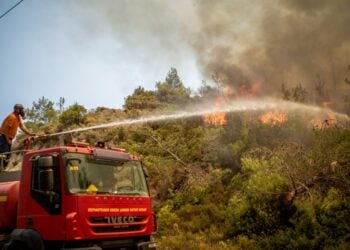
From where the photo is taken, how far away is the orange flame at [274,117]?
61.8ft

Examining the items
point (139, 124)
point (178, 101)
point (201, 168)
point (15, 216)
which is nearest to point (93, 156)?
point (15, 216)

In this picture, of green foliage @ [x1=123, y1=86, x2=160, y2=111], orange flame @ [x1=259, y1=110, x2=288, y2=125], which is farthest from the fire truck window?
green foliage @ [x1=123, y1=86, x2=160, y2=111]

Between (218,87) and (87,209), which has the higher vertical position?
(218,87)

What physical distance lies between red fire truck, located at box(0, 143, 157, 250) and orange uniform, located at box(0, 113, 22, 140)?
2256mm

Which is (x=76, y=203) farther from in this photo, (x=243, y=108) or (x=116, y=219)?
(x=243, y=108)

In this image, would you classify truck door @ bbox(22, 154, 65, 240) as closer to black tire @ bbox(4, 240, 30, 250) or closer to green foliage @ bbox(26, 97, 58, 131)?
black tire @ bbox(4, 240, 30, 250)

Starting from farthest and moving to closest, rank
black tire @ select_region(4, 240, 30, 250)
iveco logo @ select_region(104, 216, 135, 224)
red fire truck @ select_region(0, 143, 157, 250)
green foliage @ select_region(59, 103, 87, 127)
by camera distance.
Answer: green foliage @ select_region(59, 103, 87, 127), black tire @ select_region(4, 240, 30, 250), iveco logo @ select_region(104, 216, 135, 224), red fire truck @ select_region(0, 143, 157, 250)

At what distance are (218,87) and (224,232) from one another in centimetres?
1266

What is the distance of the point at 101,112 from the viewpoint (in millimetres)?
34312

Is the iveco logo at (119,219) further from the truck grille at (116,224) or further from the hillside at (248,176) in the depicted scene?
the hillside at (248,176)

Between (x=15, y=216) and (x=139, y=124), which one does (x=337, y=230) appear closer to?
(x=15, y=216)

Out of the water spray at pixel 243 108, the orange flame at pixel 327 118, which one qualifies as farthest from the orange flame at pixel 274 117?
the orange flame at pixel 327 118

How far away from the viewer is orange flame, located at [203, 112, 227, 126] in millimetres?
21661

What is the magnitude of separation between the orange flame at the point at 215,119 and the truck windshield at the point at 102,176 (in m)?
12.5
